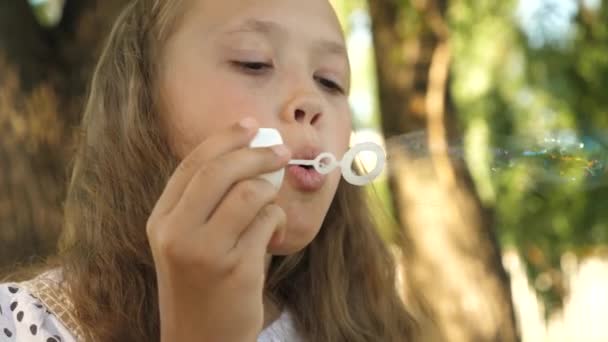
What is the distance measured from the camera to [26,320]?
48.5 inches

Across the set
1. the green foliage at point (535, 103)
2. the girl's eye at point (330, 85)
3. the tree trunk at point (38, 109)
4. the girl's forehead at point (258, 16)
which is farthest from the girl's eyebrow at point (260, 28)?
the green foliage at point (535, 103)

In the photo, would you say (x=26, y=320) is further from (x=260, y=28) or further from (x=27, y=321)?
(x=260, y=28)

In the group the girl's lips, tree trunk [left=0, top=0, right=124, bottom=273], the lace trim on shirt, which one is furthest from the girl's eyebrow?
tree trunk [left=0, top=0, right=124, bottom=273]

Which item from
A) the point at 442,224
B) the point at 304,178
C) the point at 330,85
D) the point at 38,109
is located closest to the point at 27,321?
the point at 304,178

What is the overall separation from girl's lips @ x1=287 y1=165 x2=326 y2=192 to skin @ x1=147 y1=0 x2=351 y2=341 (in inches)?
0.4

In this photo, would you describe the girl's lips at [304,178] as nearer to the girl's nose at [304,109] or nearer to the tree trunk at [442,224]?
the girl's nose at [304,109]

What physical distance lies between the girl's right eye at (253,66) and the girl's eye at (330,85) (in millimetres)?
105

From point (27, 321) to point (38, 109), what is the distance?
1038mm

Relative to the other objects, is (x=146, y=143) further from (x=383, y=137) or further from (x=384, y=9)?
(x=384, y=9)

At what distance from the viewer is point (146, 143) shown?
4.23 feet

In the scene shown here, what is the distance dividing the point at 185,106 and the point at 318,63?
0.21 m

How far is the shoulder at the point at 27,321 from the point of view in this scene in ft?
4.01

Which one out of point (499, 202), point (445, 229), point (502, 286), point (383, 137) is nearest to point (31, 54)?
point (383, 137)

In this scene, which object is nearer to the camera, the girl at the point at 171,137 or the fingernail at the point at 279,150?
the fingernail at the point at 279,150
